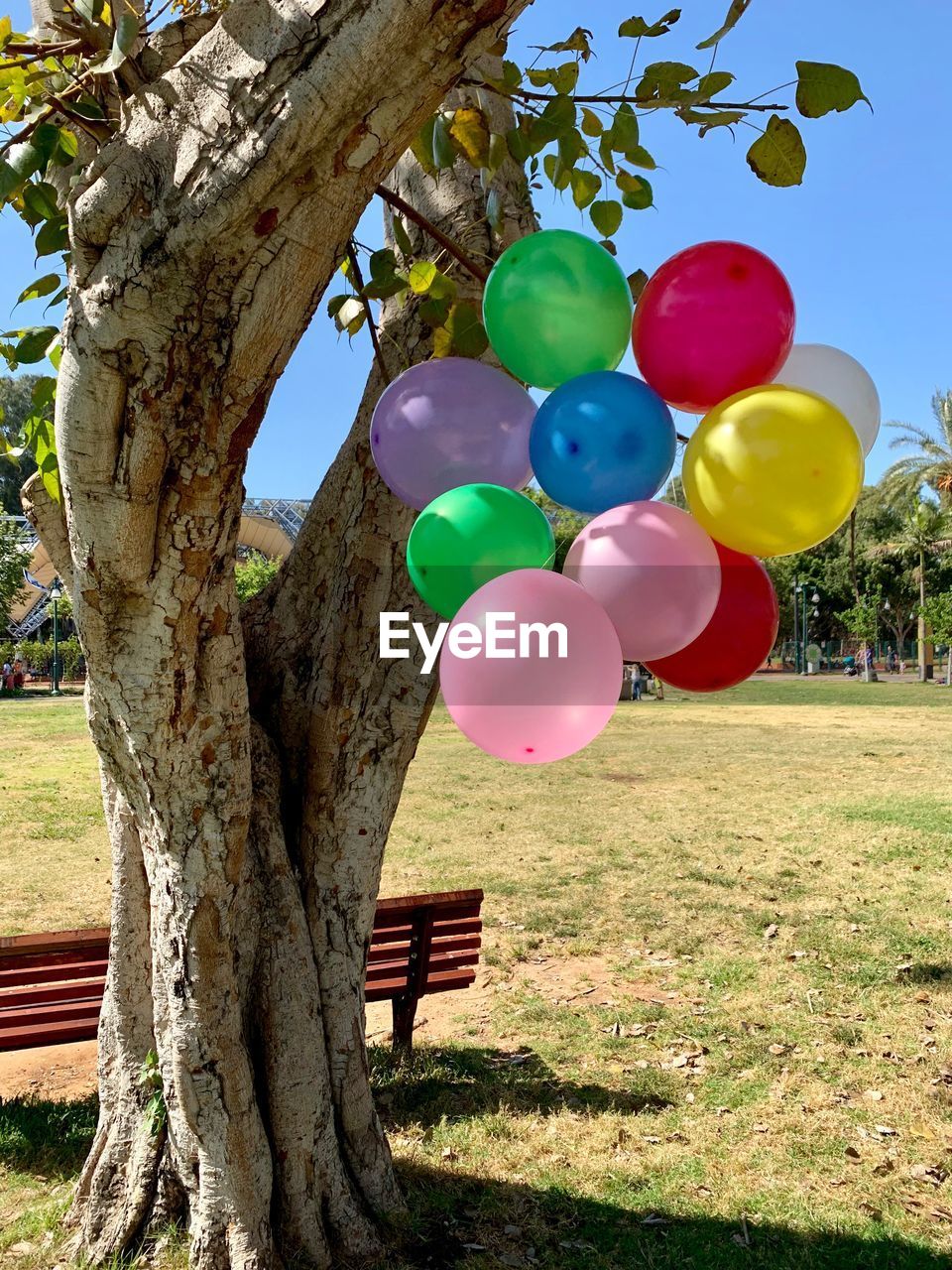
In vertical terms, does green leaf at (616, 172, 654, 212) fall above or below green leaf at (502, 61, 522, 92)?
below

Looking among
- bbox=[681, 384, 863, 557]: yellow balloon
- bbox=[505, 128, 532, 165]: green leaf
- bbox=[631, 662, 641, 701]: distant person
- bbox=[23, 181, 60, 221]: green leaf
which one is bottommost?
bbox=[631, 662, 641, 701]: distant person

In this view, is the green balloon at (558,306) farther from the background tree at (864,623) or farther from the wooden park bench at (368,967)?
the background tree at (864,623)

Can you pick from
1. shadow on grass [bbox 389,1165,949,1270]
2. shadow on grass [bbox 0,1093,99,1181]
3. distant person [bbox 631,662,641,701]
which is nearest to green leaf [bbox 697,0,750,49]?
shadow on grass [bbox 389,1165,949,1270]

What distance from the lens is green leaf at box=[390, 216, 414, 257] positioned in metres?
2.80

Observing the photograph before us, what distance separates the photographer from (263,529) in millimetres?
33438

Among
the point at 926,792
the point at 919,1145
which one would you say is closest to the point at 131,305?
the point at 919,1145

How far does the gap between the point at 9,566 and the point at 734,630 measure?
26.7 metres

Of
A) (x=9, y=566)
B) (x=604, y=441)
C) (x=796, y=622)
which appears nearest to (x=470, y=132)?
(x=604, y=441)

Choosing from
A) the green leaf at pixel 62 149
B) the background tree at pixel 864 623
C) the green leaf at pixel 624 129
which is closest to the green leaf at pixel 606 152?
the green leaf at pixel 624 129

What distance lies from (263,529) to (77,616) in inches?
1255

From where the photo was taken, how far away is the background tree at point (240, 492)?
6.22ft

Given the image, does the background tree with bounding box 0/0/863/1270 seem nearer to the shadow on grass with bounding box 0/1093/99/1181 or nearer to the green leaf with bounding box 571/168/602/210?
the green leaf with bounding box 571/168/602/210

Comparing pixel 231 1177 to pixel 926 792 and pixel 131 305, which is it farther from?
pixel 926 792

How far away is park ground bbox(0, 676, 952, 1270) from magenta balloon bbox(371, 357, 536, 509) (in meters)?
2.45
